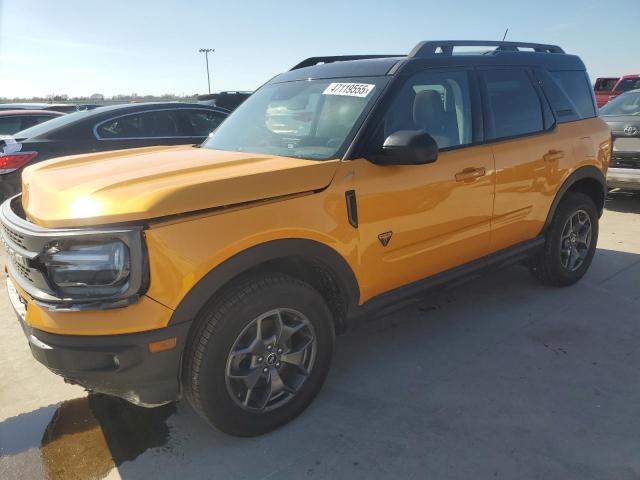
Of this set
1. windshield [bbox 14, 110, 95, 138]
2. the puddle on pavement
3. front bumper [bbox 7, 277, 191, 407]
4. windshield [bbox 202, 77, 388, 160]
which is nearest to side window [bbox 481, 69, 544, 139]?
windshield [bbox 202, 77, 388, 160]

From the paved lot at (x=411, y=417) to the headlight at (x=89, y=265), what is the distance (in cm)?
96

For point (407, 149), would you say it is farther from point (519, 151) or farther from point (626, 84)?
point (626, 84)

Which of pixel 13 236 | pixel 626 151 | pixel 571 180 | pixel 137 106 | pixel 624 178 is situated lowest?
pixel 624 178

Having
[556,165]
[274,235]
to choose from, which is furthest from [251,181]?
[556,165]

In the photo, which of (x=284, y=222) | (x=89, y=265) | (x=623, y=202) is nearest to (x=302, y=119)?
(x=284, y=222)

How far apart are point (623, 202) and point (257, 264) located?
7.17 metres

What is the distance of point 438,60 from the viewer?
3225mm

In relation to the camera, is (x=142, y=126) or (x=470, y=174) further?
(x=142, y=126)

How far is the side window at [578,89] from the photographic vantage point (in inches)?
163

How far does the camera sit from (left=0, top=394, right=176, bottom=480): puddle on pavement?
2.44 meters

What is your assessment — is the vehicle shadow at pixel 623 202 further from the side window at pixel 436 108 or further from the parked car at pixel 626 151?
the side window at pixel 436 108

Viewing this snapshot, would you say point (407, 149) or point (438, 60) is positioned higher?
point (438, 60)

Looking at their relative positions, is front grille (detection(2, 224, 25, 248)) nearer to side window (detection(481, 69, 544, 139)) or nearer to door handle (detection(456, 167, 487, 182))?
door handle (detection(456, 167, 487, 182))

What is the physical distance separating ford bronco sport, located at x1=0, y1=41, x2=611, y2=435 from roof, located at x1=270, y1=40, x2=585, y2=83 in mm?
19
